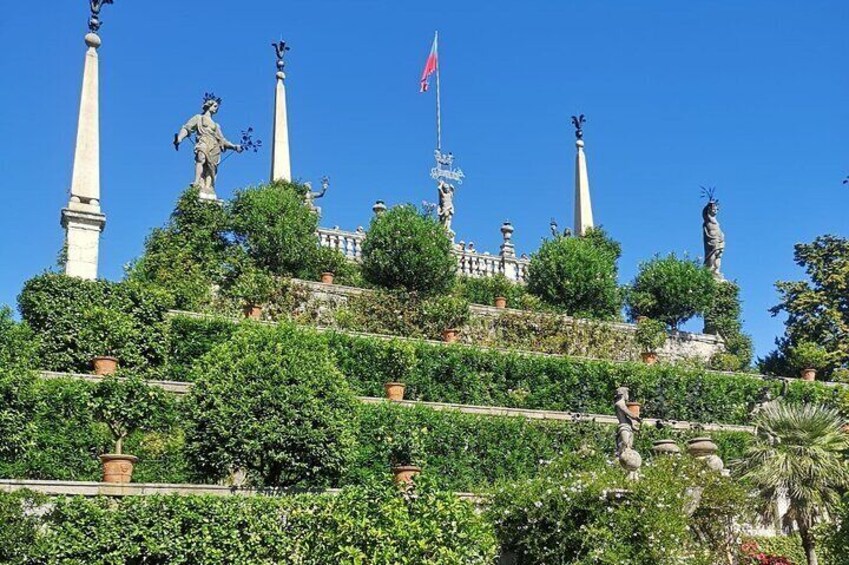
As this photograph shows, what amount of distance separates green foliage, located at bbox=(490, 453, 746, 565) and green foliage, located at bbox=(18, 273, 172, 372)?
8.88 m

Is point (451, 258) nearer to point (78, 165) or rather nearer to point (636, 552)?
point (78, 165)

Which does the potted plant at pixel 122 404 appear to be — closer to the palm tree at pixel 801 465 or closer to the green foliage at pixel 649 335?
the palm tree at pixel 801 465

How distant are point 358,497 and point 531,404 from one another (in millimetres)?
11203

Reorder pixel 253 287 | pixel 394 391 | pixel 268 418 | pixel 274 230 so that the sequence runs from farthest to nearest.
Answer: pixel 274 230 < pixel 253 287 < pixel 394 391 < pixel 268 418

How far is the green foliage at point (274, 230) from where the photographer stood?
27.5 metres

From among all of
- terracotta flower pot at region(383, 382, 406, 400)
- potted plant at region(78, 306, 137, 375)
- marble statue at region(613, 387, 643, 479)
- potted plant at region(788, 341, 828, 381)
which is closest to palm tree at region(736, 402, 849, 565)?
marble statue at region(613, 387, 643, 479)

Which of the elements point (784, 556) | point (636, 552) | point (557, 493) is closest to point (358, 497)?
point (557, 493)

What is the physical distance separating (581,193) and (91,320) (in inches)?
879

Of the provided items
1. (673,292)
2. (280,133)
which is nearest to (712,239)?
(673,292)

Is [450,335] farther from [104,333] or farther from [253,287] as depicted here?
[104,333]

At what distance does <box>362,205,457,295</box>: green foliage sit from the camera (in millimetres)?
28250

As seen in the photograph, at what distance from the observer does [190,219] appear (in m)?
26.9

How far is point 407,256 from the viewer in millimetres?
28172

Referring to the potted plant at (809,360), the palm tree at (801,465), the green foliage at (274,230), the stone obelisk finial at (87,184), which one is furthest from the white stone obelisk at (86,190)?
the potted plant at (809,360)
